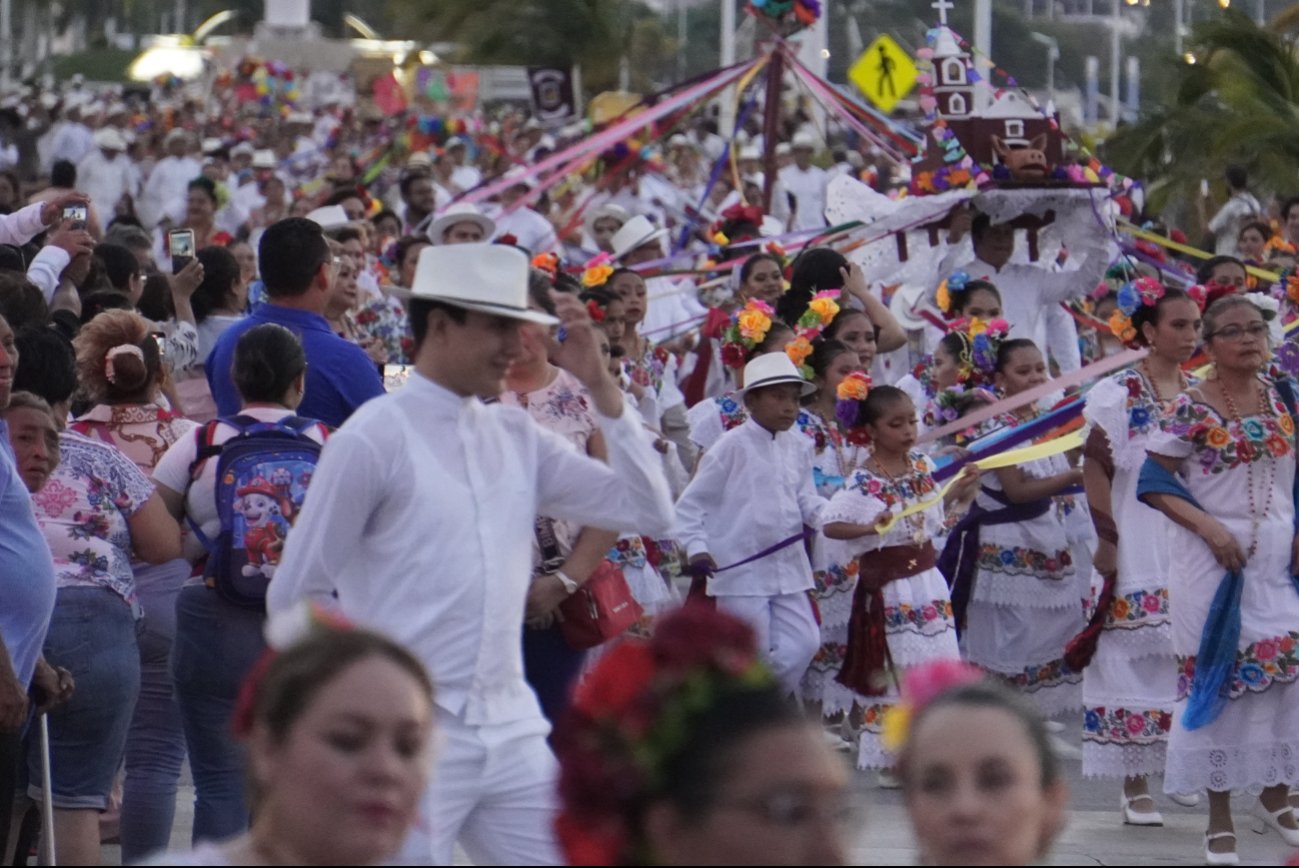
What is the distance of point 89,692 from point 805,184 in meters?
19.2

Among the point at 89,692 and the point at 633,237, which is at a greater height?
the point at 633,237

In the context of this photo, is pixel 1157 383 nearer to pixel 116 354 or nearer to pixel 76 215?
pixel 116 354

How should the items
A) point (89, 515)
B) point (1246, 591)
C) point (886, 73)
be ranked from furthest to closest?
point (886, 73)
point (1246, 591)
point (89, 515)

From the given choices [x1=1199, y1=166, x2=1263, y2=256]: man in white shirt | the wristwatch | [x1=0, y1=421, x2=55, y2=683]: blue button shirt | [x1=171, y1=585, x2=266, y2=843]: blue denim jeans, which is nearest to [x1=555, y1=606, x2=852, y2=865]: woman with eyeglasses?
the wristwatch

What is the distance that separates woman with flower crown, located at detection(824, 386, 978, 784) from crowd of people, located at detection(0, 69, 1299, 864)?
0.05 feet

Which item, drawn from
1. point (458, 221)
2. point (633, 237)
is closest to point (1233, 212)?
point (633, 237)

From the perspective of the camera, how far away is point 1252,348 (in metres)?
8.27

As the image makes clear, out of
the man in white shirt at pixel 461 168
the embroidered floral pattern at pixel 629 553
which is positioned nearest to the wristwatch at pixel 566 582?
the embroidered floral pattern at pixel 629 553

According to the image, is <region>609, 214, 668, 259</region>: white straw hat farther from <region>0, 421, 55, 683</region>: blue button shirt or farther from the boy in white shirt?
<region>0, 421, 55, 683</region>: blue button shirt

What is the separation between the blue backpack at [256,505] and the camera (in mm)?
6695

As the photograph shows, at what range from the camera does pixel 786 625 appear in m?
9.65

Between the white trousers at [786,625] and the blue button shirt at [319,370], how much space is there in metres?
2.54

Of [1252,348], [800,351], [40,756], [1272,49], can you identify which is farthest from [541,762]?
[1272,49]

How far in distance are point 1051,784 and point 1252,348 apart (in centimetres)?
460
